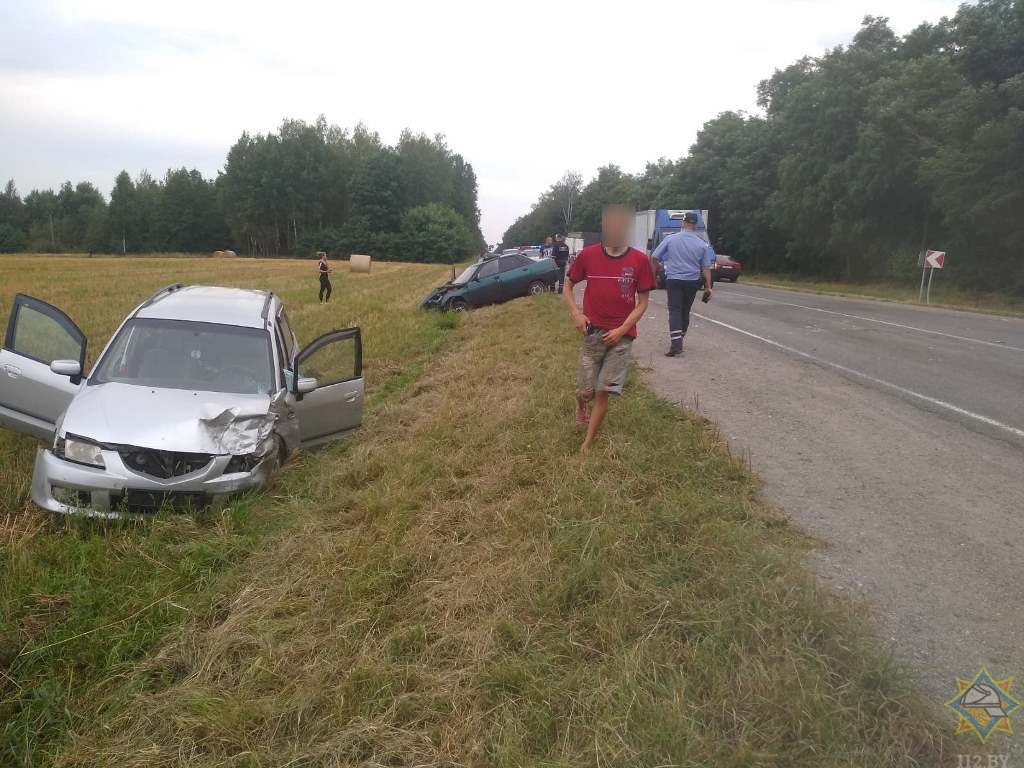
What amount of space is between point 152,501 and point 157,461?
26 centimetres

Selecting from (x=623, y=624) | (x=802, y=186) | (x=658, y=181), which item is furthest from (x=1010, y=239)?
(x=658, y=181)

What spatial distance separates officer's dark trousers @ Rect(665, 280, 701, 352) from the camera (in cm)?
966

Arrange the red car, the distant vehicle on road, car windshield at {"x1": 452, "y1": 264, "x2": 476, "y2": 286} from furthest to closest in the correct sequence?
the red car, car windshield at {"x1": 452, "y1": 264, "x2": 476, "y2": 286}, the distant vehicle on road

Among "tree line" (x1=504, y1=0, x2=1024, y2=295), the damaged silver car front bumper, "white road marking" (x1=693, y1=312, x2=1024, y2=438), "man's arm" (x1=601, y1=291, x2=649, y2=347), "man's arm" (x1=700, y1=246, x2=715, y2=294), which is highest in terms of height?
"tree line" (x1=504, y1=0, x2=1024, y2=295)

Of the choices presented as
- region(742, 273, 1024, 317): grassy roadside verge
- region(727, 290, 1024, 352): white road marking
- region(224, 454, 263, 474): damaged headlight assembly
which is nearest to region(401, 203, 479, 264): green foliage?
region(742, 273, 1024, 317): grassy roadside verge

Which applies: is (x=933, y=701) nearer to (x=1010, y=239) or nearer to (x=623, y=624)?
(x=623, y=624)

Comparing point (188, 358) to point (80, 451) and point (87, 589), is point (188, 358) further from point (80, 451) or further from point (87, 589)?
point (87, 589)

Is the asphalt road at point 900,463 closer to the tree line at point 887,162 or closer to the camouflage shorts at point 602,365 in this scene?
the camouflage shorts at point 602,365

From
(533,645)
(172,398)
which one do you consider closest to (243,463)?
(172,398)

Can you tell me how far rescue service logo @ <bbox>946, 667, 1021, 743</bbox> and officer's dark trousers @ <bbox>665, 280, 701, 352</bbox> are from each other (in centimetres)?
700

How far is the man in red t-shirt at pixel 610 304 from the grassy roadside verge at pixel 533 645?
517mm

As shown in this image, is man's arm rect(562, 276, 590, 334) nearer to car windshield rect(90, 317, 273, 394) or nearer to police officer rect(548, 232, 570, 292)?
car windshield rect(90, 317, 273, 394)

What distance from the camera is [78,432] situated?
4875 mm

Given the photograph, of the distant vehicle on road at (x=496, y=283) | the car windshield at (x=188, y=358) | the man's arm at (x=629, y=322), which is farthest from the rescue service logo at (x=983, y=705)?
the distant vehicle on road at (x=496, y=283)
